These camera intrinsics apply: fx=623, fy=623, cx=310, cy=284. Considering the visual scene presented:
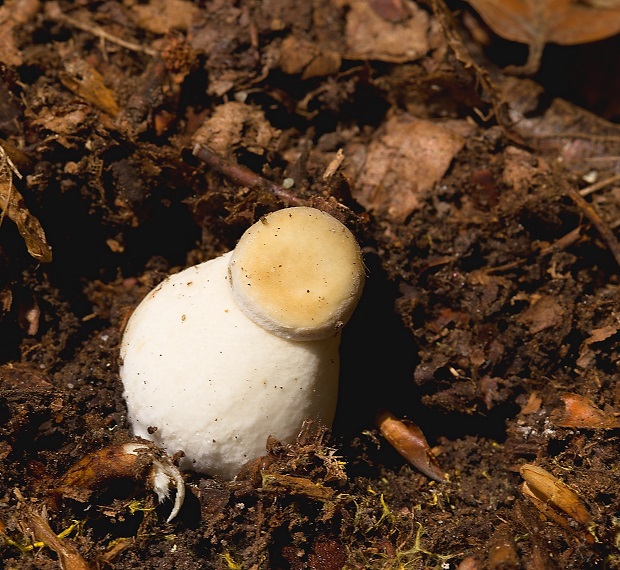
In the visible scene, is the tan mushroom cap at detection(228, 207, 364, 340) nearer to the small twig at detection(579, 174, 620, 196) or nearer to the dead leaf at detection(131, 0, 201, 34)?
the small twig at detection(579, 174, 620, 196)

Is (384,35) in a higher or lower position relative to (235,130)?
higher

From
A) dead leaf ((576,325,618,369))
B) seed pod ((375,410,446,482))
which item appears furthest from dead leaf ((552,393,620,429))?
seed pod ((375,410,446,482))

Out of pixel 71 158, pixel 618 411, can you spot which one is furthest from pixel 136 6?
pixel 618 411

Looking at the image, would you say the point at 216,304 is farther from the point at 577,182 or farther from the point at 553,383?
the point at 577,182

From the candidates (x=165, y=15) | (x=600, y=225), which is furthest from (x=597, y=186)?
(x=165, y=15)

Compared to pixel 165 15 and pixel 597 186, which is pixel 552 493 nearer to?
pixel 597 186

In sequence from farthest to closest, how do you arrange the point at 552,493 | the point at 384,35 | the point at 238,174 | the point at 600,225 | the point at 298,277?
the point at 384,35
the point at 600,225
the point at 238,174
the point at 552,493
the point at 298,277
